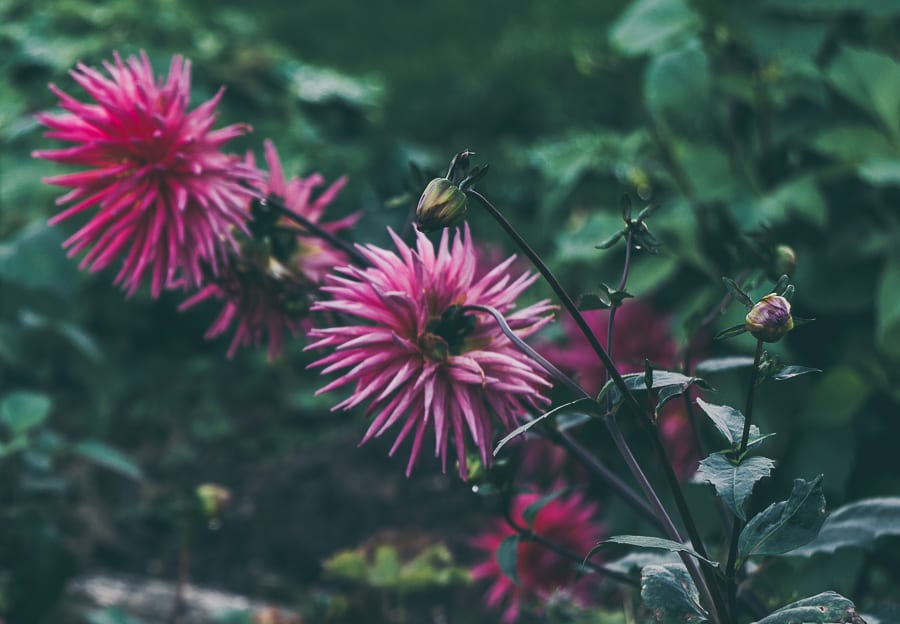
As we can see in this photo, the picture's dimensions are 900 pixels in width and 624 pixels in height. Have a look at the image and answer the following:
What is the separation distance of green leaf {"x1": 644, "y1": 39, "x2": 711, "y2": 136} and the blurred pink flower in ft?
1.44

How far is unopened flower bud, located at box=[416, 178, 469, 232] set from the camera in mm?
943

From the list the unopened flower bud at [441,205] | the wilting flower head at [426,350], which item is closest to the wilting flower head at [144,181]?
the wilting flower head at [426,350]

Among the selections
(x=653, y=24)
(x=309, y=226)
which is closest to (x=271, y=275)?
(x=309, y=226)

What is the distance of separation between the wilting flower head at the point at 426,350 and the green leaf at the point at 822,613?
318mm

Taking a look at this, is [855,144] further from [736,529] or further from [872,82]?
[736,529]

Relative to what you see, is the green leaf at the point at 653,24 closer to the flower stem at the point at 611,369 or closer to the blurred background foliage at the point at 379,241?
the blurred background foliage at the point at 379,241

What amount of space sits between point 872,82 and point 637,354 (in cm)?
81

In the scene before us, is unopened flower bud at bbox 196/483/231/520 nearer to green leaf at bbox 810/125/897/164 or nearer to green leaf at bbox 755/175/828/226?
green leaf at bbox 755/175/828/226

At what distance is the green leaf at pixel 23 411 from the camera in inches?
74.1

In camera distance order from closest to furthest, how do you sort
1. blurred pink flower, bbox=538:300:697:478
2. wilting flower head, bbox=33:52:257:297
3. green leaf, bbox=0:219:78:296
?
wilting flower head, bbox=33:52:257:297
blurred pink flower, bbox=538:300:697:478
green leaf, bbox=0:219:78:296

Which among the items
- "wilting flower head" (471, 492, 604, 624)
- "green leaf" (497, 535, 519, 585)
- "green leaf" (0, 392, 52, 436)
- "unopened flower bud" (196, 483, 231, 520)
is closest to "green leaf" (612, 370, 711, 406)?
"green leaf" (497, 535, 519, 585)

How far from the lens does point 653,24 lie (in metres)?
2.31

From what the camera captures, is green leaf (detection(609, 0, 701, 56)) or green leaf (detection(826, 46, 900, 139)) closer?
green leaf (detection(826, 46, 900, 139))

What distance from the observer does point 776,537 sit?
0.99 m
